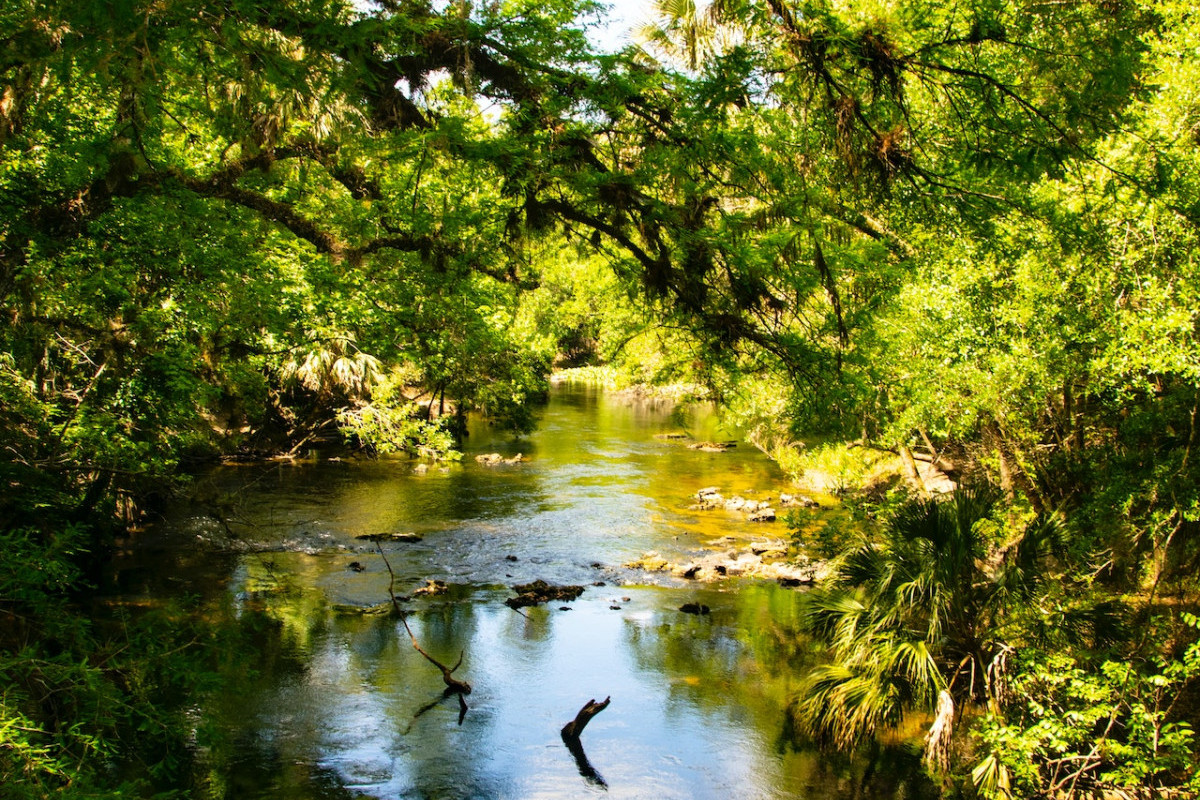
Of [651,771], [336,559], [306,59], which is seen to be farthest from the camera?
[336,559]

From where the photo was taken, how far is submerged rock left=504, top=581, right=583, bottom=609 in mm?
13258

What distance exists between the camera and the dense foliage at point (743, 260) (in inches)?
178

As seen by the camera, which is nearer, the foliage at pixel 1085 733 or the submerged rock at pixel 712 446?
the foliage at pixel 1085 733

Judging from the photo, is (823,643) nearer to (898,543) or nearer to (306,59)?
(898,543)

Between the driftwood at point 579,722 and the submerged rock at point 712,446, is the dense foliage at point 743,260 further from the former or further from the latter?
the submerged rock at point 712,446

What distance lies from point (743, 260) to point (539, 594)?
8720 mm

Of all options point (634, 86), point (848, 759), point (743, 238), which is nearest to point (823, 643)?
point (848, 759)

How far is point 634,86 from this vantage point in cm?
587

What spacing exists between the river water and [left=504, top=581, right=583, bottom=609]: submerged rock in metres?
0.22

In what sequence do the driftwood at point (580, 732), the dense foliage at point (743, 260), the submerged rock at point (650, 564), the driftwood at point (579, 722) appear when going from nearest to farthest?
the dense foliage at point (743, 260) → the driftwood at point (580, 732) → the driftwood at point (579, 722) → the submerged rock at point (650, 564)

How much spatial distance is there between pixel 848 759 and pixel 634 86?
7.43 m

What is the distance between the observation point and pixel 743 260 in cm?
644

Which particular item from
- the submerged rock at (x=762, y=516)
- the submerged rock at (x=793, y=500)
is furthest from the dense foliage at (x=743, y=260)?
the submerged rock at (x=793, y=500)

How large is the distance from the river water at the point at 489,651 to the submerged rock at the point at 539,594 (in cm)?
22
